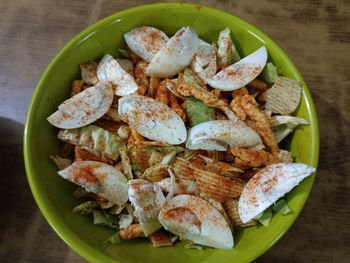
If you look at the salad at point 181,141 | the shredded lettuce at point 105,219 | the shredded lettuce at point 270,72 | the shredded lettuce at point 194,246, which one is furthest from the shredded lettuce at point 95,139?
the shredded lettuce at point 270,72

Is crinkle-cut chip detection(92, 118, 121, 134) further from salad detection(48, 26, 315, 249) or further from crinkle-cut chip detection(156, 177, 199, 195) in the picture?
crinkle-cut chip detection(156, 177, 199, 195)

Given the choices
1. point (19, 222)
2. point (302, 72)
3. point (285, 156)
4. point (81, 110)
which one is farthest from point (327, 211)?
point (19, 222)

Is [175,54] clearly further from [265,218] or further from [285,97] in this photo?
[265,218]

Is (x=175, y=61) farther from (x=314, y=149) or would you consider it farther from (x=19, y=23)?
(x=19, y=23)

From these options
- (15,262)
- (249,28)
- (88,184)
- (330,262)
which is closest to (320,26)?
(249,28)

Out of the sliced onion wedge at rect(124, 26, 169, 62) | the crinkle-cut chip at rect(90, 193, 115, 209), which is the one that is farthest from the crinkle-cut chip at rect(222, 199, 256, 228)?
the sliced onion wedge at rect(124, 26, 169, 62)

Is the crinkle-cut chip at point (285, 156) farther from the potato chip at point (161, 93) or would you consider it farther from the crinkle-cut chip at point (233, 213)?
the potato chip at point (161, 93)

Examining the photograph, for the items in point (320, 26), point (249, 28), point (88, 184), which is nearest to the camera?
point (88, 184)

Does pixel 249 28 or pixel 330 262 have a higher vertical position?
pixel 249 28
